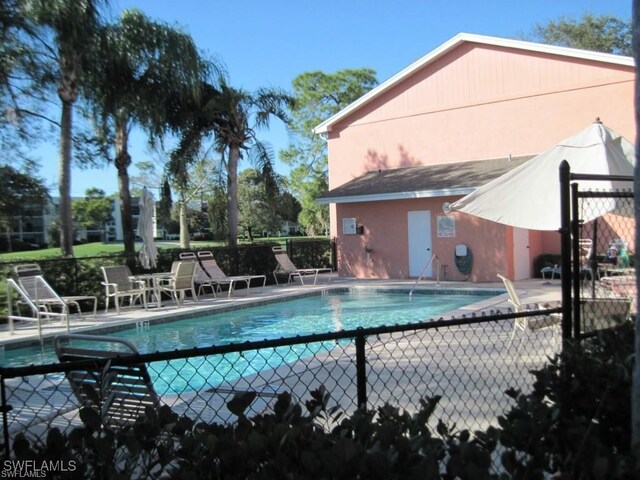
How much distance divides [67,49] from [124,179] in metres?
3.93

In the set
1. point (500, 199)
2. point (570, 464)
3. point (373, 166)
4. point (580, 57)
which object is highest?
point (580, 57)

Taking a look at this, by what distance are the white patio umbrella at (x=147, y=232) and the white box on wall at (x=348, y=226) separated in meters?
7.47

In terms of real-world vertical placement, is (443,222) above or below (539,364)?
above

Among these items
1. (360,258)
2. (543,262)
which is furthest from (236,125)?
(543,262)

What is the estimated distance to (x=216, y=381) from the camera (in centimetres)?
778

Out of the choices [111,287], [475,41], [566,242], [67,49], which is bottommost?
[111,287]

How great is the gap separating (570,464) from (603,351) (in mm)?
1205

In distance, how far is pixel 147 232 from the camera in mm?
14539

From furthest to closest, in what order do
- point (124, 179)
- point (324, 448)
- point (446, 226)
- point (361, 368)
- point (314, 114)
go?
point (314, 114), point (446, 226), point (124, 179), point (361, 368), point (324, 448)

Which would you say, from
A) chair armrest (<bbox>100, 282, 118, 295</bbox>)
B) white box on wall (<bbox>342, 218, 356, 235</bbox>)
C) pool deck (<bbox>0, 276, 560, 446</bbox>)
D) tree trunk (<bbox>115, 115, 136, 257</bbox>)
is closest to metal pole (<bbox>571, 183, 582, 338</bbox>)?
pool deck (<bbox>0, 276, 560, 446</bbox>)

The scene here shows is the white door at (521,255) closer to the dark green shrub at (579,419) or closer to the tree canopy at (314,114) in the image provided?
the dark green shrub at (579,419)

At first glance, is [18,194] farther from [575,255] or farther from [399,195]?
[575,255]

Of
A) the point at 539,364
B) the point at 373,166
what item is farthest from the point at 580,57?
the point at 539,364

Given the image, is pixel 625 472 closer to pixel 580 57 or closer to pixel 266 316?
pixel 266 316
